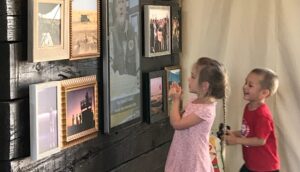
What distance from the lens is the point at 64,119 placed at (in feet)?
5.48

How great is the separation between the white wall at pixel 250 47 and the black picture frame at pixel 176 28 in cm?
6

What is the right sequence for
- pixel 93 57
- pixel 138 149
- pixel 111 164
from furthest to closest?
pixel 138 149 < pixel 111 164 < pixel 93 57

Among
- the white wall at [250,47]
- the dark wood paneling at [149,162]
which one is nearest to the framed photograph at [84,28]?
Result: the dark wood paneling at [149,162]

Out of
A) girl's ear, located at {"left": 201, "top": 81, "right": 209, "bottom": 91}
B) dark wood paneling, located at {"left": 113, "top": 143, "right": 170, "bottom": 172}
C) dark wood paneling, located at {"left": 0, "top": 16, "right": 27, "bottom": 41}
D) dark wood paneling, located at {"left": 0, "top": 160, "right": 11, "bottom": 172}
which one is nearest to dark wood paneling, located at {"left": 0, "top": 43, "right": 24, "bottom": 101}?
dark wood paneling, located at {"left": 0, "top": 16, "right": 27, "bottom": 41}

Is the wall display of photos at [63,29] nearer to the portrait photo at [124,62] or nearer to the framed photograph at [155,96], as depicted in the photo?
the portrait photo at [124,62]

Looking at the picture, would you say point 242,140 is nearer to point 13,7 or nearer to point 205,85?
point 205,85

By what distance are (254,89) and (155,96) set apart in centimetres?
48

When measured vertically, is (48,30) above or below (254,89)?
above

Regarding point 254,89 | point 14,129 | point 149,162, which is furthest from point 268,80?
point 14,129

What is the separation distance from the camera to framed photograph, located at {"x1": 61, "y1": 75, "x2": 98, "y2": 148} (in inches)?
66.0

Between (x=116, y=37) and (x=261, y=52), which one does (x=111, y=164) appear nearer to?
(x=116, y=37)

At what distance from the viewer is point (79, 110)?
175 centimetres

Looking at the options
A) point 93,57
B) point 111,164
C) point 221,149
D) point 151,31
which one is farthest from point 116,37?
point 221,149

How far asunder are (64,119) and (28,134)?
0.16 meters
